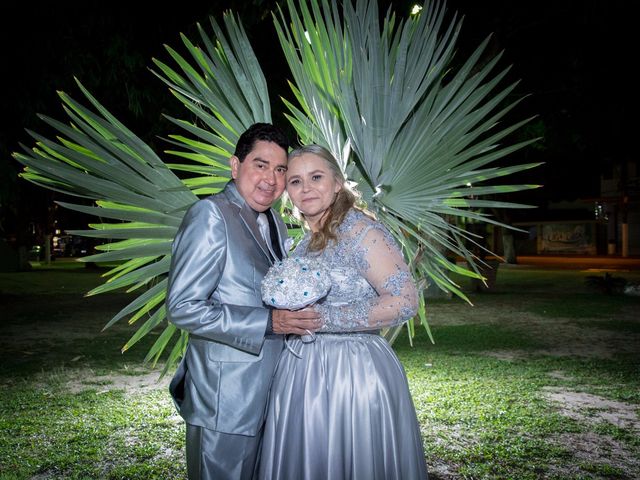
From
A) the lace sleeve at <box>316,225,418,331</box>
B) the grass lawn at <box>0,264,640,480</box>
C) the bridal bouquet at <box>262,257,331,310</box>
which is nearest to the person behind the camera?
the bridal bouquet at <box>262,257,331,310</box>

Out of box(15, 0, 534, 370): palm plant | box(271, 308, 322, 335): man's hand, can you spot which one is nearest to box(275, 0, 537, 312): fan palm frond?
box(15, 0, 534, 370): palm plant

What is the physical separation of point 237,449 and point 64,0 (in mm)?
8932

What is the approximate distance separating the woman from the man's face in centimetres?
11

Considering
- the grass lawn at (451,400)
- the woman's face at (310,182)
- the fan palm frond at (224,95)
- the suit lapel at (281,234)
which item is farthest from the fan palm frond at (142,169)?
the grass lawn at (451,400)

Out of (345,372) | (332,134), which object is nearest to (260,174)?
(332,134)

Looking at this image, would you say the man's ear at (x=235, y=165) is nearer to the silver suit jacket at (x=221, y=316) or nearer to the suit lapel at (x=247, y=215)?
the suit lapel at (x=247, y=215)

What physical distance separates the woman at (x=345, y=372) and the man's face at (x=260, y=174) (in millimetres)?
105

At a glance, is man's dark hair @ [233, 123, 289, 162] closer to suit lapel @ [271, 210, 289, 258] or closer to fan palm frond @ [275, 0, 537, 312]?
suit lapel @ [271, 210, 289, 258]

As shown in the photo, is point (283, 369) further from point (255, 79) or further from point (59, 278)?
point (59, 278)

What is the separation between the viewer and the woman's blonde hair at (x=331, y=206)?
2.63m

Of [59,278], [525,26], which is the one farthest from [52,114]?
[59,278]

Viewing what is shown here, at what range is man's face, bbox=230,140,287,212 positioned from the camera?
2.58m

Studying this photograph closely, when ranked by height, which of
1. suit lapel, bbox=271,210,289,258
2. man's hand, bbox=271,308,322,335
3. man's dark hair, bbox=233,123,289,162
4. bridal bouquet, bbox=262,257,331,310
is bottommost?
man's hand, bbox=271,308,322,335

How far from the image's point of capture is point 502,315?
1248cm
